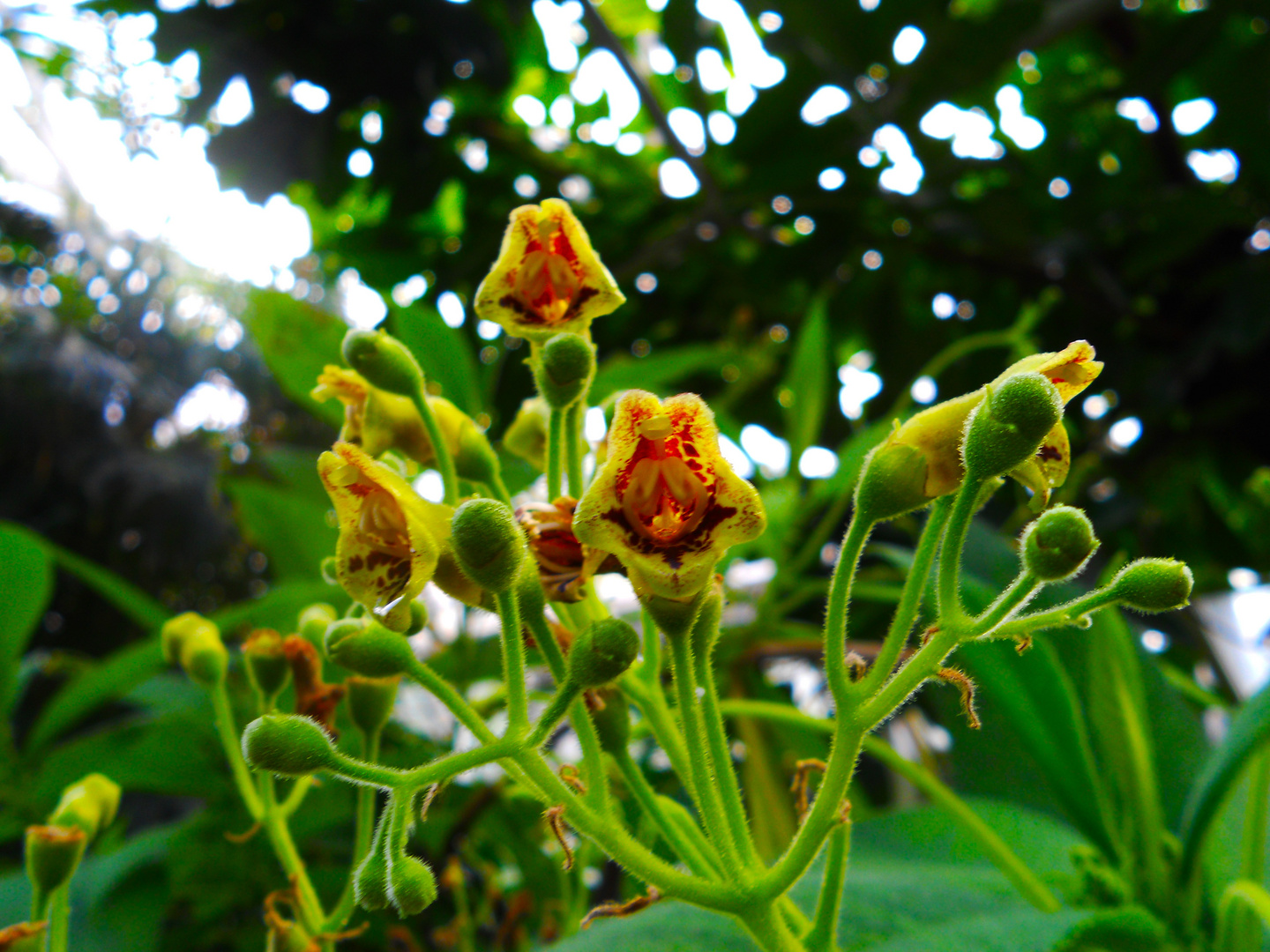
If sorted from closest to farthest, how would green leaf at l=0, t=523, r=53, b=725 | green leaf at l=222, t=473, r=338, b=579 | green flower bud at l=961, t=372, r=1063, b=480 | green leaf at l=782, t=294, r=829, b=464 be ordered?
1. green flower bud at l=961, t=372, r=1063, b=480
2. green leaf at l=0, t=523, r=53, b=725
3. green leaf at l=222, t=473, r=338, b=579
4. green leaf at l=782, t=294, r=829, b=464

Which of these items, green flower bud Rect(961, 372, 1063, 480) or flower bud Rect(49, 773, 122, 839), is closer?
green flower bud Rect(961, 372, 1063, 480)

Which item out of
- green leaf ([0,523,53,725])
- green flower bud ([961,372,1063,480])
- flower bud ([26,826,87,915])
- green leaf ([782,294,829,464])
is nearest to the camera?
green flower bud ([961,372,1063,480])

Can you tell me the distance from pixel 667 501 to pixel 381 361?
12cm

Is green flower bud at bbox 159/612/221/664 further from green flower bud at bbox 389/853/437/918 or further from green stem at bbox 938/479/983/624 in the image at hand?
green stem at bbox 938/479/983/624

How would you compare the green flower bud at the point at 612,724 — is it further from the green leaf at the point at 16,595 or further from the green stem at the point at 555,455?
the green leaf at the point at 16,595

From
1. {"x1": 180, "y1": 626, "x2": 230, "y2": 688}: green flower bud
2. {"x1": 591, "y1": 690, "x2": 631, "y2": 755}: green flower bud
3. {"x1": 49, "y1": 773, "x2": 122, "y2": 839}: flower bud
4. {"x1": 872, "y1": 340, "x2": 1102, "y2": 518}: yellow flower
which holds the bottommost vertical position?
{"x1": 49, "y1": 773, "x2": 122, "y2": 839}: flower bud

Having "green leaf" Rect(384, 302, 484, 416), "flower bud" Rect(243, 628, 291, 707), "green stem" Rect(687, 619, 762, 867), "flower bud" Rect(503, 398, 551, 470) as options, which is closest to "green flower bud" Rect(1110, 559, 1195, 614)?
"green stem" Rect(687, 619, 762, 867)

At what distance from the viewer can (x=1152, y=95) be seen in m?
1.18

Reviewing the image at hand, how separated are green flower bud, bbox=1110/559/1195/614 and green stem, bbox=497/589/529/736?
7.0 inches

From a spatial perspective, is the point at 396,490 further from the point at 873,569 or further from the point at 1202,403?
the point at 1202,403

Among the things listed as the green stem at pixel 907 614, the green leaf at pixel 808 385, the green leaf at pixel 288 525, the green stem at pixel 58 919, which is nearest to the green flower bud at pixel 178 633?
the green stem at pixel 58 919

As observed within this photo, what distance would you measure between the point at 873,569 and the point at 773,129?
607mm

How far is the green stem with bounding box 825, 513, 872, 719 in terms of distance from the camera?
262 mm

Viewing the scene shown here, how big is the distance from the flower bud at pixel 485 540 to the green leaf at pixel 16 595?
64cm
